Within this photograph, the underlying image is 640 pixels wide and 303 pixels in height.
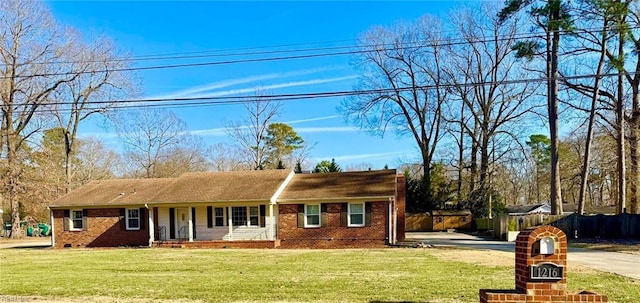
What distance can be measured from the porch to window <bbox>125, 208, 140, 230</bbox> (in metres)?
0.97

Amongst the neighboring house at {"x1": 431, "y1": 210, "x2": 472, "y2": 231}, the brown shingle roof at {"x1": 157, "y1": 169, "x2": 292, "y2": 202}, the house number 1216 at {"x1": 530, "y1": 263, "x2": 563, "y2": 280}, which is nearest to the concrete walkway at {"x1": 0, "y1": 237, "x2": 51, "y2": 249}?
the brown shingle roof at {"x1": 157, "y1": 169, "x2": 292, "y2": 202}

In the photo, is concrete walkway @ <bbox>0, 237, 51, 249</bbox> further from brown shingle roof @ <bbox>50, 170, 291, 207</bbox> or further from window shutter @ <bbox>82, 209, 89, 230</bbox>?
brown shingle roof @ <bbox>50, 170, 291, 207</bbox>

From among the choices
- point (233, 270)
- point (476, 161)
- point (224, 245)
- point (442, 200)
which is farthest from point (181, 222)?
point (476, 161)

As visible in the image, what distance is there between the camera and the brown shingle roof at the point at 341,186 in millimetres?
21938

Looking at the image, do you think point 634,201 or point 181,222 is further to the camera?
point 634,201

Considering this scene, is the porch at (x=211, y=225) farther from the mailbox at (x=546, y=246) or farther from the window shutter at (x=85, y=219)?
the mailbox at (x=546, y=246)

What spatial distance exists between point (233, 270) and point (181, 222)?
1329 cm

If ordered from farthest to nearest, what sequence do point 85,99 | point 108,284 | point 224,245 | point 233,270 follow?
1. point 85,99
2. point 224,245
3. point 233,270
4. point 108,284

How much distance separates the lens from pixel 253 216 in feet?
75.8

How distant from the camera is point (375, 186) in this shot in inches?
891

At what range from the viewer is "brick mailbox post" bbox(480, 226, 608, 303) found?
528 centimetres

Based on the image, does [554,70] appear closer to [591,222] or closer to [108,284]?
[591,222]

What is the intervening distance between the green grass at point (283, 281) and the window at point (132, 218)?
10438mm

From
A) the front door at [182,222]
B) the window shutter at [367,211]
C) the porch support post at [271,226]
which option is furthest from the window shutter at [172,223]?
the window shutter at [367,211]
